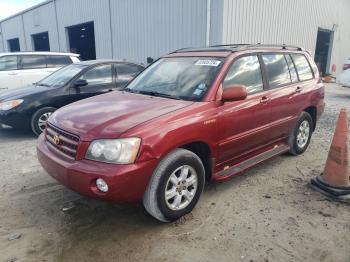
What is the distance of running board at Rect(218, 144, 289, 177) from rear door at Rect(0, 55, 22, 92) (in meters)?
7.63

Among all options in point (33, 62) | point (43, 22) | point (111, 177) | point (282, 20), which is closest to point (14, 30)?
point (43, 22)

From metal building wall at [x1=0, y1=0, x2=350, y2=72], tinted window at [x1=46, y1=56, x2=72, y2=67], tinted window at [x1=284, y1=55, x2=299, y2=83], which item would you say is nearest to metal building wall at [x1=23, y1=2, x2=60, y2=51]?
metal building wall at [x1=0, y1=0, x2=350, y2=72]

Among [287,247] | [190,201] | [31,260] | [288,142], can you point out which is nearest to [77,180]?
[31,260]

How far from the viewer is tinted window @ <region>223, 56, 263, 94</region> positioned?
384 centimetres

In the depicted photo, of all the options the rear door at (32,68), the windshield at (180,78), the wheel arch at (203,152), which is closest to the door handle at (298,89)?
the windshield at (180,78)

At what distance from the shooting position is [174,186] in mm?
3229

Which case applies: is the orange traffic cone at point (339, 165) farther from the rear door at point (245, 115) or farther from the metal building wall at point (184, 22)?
the metal building wall at point (184, 22)

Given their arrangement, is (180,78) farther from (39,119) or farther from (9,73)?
(9,73)

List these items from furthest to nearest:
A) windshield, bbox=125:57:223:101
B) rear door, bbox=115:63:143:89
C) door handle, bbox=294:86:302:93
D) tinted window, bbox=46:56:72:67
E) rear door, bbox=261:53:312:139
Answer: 1. tinted window, bbox=46:56:72:67
2. rear door, bbox=115:63:143:89
3. door handle, bbox=294:86:302:93
4. rear door, bbox=261:53:312:139
5. windshield, bbox=125:57:223:101

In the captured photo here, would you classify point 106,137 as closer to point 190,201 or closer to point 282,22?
point 190,201

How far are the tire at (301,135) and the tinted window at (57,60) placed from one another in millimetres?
7450

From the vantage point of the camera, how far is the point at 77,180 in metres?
2.95

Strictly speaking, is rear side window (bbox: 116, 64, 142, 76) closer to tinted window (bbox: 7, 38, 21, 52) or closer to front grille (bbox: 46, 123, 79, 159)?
front grille (bbox: 46, 123, 79, 159)

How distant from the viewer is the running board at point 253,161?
381cm
